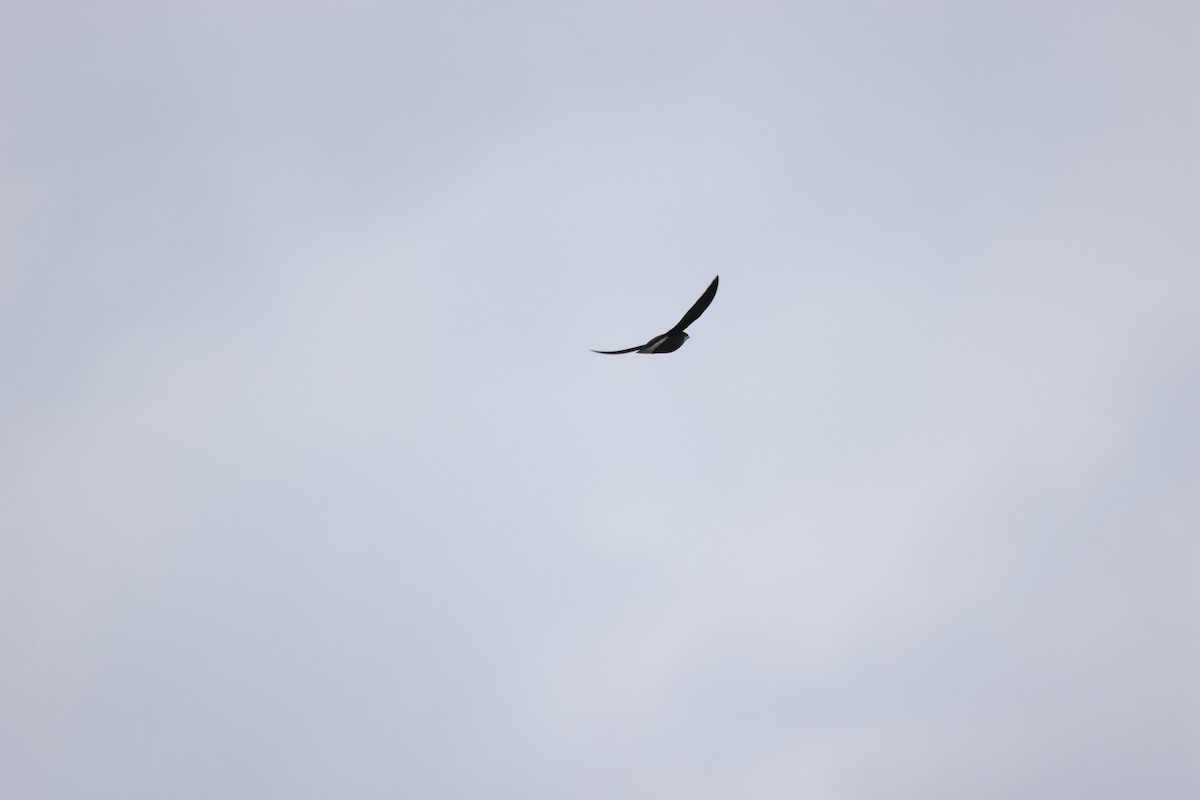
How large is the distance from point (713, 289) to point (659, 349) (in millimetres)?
994

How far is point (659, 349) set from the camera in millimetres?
12352

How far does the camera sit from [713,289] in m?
12.3
